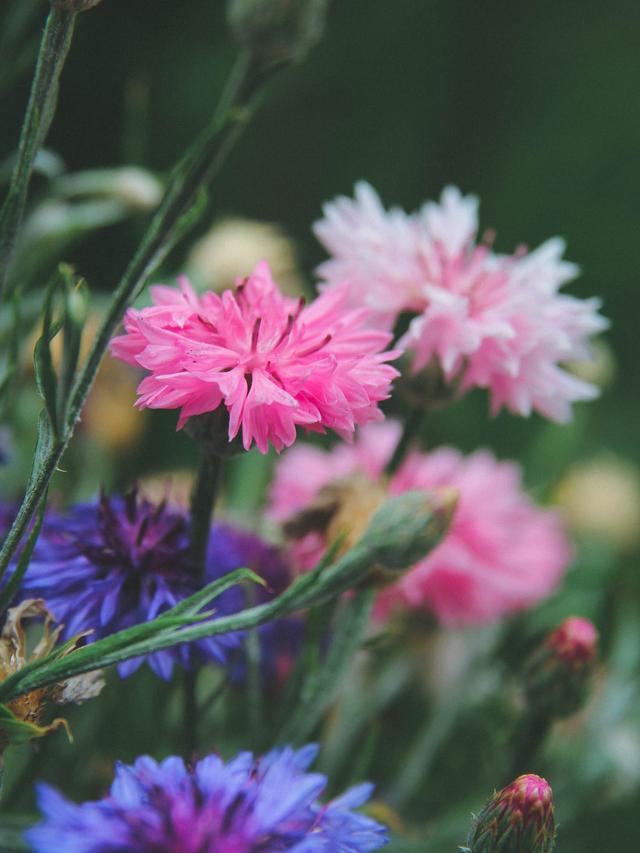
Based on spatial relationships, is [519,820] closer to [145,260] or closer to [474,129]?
[145,260]

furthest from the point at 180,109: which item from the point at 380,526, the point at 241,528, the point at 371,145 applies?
the point at 380,526

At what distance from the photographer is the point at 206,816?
0.21 m

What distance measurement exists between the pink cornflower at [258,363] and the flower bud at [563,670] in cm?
16

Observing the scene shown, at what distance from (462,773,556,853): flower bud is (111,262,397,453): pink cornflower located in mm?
102

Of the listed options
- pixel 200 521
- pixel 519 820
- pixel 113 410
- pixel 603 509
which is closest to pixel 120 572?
pixel 200 521

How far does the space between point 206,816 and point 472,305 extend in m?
0.20

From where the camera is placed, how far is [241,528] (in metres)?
0.42

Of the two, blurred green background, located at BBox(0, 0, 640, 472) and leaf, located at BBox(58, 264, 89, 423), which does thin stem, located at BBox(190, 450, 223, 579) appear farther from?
blurred green background, located at BBox(0, 0, 640, 472)

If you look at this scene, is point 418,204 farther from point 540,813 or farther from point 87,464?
point 540,813

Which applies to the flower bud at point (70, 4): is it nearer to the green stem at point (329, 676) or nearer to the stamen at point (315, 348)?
the stamen at point (315, 348)

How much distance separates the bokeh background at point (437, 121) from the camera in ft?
2.83

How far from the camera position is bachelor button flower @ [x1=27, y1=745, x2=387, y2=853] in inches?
7.7

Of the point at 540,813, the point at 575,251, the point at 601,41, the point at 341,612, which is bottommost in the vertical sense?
the point at 540,813

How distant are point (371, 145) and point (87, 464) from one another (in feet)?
1.82
